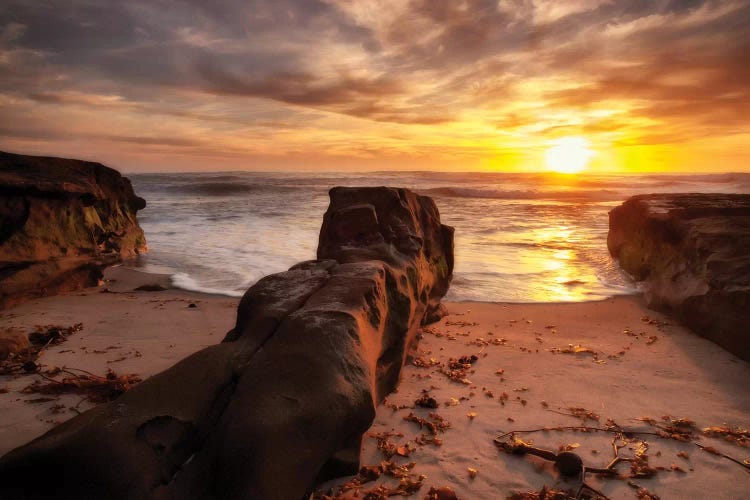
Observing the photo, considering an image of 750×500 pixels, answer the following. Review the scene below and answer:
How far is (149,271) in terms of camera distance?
9258 mm

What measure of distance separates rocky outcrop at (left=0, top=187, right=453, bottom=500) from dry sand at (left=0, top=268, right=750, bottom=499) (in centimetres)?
65

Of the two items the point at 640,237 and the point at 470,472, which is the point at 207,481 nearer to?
the point at 470,472

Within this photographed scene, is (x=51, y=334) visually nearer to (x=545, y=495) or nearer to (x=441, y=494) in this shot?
(x=441, y=494)

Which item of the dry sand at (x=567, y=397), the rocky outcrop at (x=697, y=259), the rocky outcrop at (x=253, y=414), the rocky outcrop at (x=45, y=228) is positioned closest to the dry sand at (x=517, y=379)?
the dry sand at (x=567, y=397)

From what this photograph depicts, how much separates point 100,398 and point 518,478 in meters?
3.19

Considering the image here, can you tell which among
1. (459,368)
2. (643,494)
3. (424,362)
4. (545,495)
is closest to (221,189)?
(424,362)

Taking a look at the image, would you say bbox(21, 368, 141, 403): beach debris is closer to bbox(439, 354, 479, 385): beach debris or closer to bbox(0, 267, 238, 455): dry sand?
bbox(0, 267, 238, 455): dry sand

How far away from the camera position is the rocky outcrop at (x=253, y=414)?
79.3 inches

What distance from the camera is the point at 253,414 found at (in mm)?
2314

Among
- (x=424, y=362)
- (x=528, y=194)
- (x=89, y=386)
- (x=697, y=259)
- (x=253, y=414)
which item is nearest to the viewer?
(x=253, y=414)

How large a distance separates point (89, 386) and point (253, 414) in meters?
2.31

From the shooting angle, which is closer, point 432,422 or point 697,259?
point 432,422

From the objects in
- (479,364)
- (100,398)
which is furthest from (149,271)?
(479,364)

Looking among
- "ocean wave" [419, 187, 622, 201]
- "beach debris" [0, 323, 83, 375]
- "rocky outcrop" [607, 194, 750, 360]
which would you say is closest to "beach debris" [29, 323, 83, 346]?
"beach debris" [0, 323, 83, 375]
